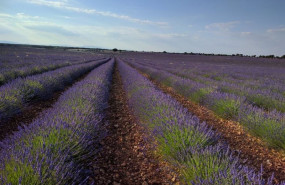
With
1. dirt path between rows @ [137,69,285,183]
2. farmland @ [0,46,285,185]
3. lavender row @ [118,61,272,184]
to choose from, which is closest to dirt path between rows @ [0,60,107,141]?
farmland @ [0,46,285,185]

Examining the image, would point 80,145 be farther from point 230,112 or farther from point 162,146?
point 230,112

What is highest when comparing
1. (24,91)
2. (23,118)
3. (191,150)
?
(191,150)

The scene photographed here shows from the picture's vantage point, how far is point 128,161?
2.92 metres

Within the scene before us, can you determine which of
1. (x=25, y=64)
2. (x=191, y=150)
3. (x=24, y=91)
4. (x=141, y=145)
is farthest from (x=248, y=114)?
(x=25, y=64)

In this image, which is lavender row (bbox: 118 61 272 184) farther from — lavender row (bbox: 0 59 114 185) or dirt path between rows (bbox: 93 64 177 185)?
lavender row (bbox: 0 59 114 185)

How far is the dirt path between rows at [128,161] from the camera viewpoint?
8.15ft

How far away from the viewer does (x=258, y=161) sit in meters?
3.00

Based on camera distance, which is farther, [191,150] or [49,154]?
[191,150]

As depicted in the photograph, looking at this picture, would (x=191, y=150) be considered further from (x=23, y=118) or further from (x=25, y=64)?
(x=25, y=64)

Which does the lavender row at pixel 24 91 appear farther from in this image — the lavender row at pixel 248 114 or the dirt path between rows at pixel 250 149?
the lavender row at pixel 248 114

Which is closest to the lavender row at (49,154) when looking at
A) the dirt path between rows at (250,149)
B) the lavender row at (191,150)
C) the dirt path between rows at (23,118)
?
the dirt path between rows at (23,118)

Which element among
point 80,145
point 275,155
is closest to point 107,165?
point 80,145

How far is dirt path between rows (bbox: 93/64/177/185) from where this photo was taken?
248 cm

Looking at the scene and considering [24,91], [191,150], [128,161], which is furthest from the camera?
[24,91]
